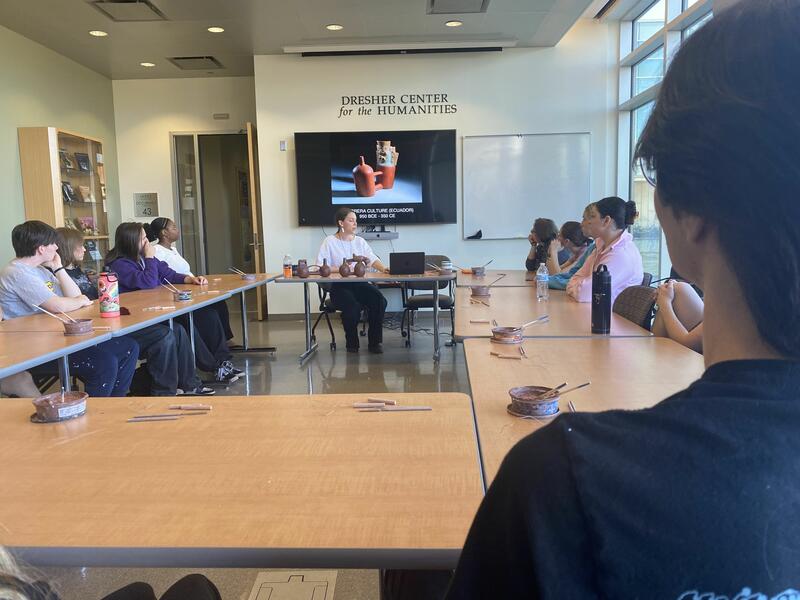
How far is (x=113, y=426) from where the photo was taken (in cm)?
144

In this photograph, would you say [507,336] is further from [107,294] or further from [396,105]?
[396,105]

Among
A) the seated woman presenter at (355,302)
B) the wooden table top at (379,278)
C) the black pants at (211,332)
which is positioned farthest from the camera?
the seated woman presenter at (355,302)

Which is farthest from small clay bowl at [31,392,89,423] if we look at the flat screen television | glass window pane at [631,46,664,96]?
glass window pane at [631,46,664,96]

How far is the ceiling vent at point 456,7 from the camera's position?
552cm

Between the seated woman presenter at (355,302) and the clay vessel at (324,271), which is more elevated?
the clay vessel at (324,271)

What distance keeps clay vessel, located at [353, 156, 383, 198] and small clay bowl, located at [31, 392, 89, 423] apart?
5905 millimetres

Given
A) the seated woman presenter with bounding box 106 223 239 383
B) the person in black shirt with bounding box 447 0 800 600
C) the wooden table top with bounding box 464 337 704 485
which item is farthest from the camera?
the seated woman presenter with bounding box 106 223 239 383

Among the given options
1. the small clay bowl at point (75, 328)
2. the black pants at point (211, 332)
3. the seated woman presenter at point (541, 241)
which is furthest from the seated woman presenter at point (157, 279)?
the seated woman presenter at point (541, 241)

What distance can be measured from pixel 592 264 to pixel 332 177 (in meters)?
4.13

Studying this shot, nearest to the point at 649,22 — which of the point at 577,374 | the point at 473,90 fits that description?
the point at 473,90

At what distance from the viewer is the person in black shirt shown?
0.43 meters

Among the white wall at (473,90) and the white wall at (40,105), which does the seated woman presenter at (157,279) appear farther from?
the white wall at (473,90)

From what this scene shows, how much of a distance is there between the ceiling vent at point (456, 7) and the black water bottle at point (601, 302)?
12.9 ft

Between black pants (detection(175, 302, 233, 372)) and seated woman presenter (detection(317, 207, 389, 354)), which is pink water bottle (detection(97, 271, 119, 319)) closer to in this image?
black pants (detection(175, 302, 233, 372))
